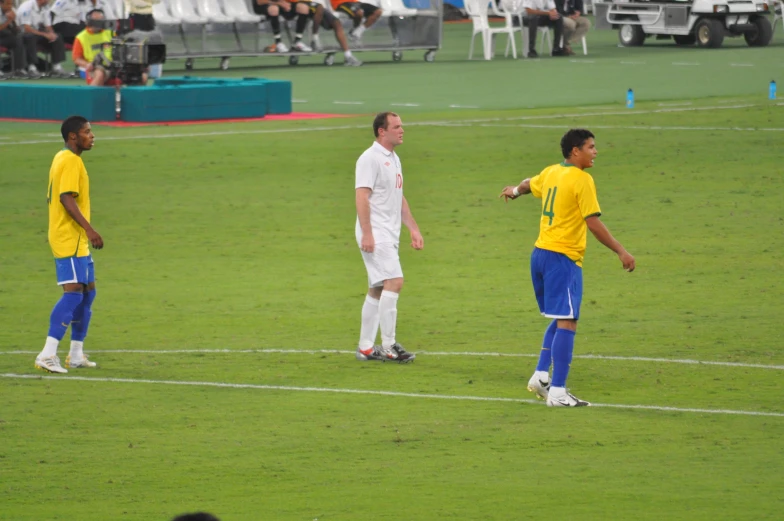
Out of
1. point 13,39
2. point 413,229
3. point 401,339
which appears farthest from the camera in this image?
point 13,39

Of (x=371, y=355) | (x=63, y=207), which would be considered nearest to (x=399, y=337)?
(x=371, y=355)

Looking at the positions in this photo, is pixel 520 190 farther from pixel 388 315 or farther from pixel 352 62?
pixel 352 62

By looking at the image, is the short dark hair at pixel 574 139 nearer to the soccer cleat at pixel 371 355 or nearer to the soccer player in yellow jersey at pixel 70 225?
the soccer cleat at pixel 371 355

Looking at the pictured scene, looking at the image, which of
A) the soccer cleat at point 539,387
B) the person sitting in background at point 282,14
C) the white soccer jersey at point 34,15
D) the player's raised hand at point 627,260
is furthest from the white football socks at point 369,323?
the person sitting in background at point 282,14

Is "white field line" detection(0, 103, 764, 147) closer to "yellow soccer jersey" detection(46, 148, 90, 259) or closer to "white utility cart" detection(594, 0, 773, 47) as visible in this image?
"yellow soccer jersey" detection(46, 148, 90, 259)

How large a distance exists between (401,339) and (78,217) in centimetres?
324

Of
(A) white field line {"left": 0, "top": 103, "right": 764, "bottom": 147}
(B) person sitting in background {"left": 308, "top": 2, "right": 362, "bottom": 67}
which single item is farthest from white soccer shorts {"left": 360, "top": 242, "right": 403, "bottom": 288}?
(B) person sitting in background {"left": 308, "top": 2, "right": 362, "bottom": 67}

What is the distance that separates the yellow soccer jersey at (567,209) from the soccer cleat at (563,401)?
3.05ft

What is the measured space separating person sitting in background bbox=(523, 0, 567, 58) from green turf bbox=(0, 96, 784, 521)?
1729 centimetres

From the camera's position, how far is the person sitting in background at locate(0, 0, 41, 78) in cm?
3650

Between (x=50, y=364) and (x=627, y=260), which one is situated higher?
(x=627, y=260)

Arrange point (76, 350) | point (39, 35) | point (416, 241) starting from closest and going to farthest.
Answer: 1. point (76, 350)
2. point (416, 241)
3. point (39, 35)

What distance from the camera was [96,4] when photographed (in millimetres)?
38969

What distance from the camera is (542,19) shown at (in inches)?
1703
